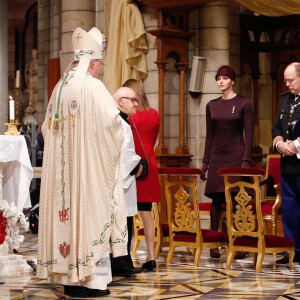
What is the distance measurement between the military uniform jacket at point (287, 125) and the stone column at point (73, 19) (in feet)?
14.0

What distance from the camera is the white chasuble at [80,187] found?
6094 mm

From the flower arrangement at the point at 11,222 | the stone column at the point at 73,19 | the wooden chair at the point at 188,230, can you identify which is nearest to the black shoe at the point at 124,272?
the wooden chair at the point at 188,230

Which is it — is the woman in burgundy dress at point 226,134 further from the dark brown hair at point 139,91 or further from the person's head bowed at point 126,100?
the person's head bowed at point 126,100

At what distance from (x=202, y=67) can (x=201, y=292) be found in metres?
4.48

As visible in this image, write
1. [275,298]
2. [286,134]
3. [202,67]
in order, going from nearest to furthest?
[275,298], [286,134], [202,67]

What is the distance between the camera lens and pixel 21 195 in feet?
26.4

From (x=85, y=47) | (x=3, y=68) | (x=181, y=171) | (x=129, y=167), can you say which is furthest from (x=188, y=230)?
(x=3, y=68)

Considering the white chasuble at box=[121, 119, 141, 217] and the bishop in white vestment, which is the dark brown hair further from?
the bishop in white vestment

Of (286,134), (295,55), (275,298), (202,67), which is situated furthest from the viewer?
(295,55)

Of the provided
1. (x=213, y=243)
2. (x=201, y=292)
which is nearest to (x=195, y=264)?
(x=213, y=243)

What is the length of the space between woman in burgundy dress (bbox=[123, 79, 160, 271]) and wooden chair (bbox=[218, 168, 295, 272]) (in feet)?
1.90

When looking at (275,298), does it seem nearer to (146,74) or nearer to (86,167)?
(86,167)

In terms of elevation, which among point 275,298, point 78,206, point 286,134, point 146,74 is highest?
point 146,74

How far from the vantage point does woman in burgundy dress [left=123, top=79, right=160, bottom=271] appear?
7.29 metres
